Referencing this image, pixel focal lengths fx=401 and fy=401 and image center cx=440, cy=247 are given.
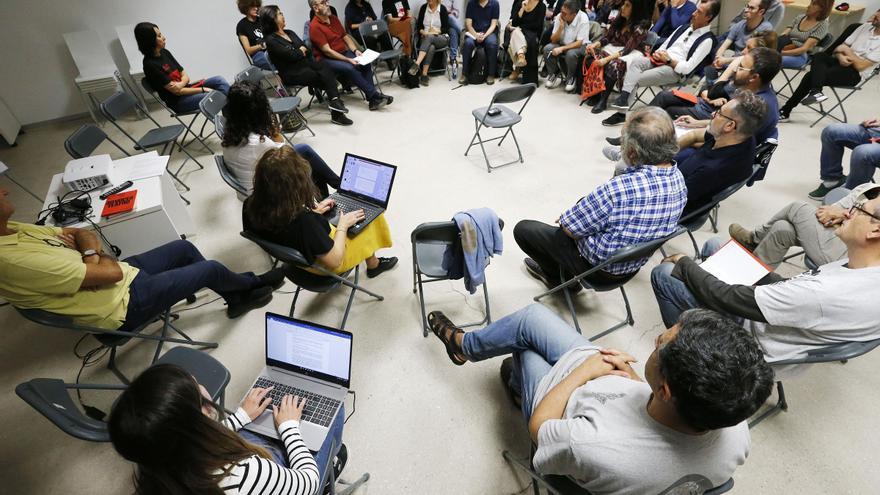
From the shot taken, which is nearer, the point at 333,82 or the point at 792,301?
the point at 792,301

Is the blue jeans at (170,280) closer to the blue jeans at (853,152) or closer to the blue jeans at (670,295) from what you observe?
the blue jeans at (670,295)

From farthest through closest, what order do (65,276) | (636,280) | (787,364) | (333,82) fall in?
(333,82) → (636,280) → (65,276) → (787,364)

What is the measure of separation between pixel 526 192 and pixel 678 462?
297cm

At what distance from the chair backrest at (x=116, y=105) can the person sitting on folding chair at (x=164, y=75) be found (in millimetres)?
399

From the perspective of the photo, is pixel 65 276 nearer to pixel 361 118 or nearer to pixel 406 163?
pixel 406 163

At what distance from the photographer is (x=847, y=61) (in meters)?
4.17

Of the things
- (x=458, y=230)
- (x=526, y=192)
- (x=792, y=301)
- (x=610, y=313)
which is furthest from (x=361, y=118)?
(x=792, y=301)

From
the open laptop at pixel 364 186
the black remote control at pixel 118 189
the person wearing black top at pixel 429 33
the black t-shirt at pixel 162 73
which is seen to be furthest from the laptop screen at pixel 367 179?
the person wearing black top at pixel 429 33

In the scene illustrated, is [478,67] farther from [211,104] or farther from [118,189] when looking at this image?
[118,189]

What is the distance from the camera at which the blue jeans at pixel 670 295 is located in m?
2.08

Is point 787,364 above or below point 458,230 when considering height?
below

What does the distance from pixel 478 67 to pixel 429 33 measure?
915 mm

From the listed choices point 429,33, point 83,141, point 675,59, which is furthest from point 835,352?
point 429,33

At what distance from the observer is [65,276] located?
74.9 inches
